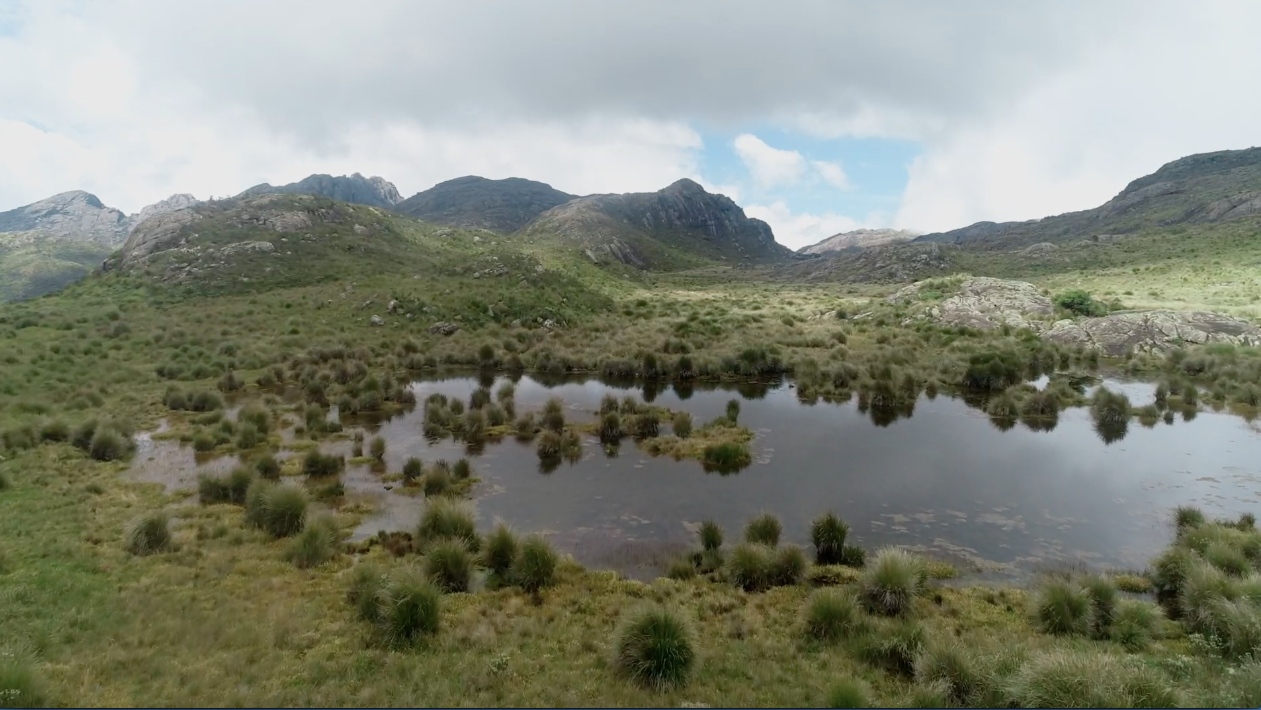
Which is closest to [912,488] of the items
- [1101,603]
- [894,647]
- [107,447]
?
[1101,603]

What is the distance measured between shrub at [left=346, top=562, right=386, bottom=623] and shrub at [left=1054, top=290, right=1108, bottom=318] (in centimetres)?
5261

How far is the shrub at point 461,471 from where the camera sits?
17.4 meters

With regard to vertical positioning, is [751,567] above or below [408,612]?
below

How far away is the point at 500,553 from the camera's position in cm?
1175

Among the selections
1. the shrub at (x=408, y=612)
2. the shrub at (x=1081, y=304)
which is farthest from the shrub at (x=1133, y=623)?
the shrub at (x=1081, y=304)

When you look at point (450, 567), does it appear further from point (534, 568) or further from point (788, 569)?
point (788, 569)

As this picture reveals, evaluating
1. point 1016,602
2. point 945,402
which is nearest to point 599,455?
point 1016,602

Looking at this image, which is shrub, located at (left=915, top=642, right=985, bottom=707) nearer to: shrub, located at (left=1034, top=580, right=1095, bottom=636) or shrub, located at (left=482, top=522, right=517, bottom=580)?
shrub, located at (left=1034, top=580, right=1095, bottom=636)

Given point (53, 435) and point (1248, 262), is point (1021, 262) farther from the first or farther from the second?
point (53, 435)

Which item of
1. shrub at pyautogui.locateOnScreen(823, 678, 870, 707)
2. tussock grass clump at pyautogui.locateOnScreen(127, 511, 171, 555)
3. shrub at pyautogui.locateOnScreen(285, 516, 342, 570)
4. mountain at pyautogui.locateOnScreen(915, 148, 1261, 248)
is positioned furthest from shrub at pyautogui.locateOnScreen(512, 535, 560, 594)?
mountain at pyautogui.locateOnScreen(915, 148, 1261, 248)

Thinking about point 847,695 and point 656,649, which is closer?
point 847,695

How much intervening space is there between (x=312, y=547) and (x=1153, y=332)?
48.3 m

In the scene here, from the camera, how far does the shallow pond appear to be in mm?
13523

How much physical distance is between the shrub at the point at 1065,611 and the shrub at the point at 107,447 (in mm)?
24875
